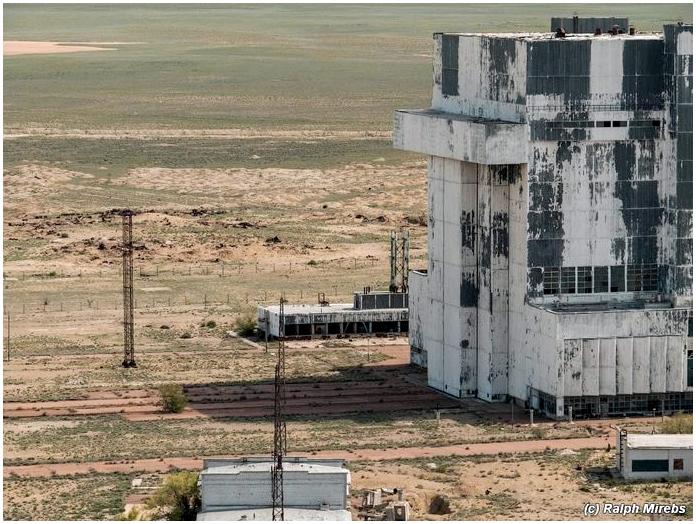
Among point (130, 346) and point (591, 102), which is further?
point (130, 346)

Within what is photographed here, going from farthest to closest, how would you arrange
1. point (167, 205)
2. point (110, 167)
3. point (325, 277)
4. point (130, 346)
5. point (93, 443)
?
1. point (110, 167)
2. point (167, 205)
3. point (325, 277)
4. point (130, 346)
5. point (93, 443)

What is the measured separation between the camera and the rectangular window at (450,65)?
101938mm

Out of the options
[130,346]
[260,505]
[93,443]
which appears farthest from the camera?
[130,346]

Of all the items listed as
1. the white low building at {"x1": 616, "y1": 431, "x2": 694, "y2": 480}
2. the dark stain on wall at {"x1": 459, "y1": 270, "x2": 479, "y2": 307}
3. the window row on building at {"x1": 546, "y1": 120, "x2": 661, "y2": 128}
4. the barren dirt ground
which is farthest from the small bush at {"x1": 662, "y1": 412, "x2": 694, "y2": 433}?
the window row on building at {"x1": 546, "y1": 120, "x2": 661, "y2": 128}

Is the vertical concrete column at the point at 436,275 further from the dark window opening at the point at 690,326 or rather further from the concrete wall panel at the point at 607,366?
the dark window opening at the point at 690,326

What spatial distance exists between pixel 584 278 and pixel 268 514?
82.4ft

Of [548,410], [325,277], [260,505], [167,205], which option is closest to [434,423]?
[548,410]

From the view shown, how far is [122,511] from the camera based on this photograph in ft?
265

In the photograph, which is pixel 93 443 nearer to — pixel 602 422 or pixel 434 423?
pixel 434 423

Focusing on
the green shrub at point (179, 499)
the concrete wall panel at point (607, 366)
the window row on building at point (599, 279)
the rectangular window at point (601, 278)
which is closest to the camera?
the green shrub at point (179, 499)

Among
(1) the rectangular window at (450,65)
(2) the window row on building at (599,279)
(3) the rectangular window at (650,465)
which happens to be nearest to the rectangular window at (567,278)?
(2) the window row on building at (599,279)

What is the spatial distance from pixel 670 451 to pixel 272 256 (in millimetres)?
58857

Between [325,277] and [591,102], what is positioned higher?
[591,102]

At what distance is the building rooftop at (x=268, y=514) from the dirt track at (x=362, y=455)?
28.5 feet
